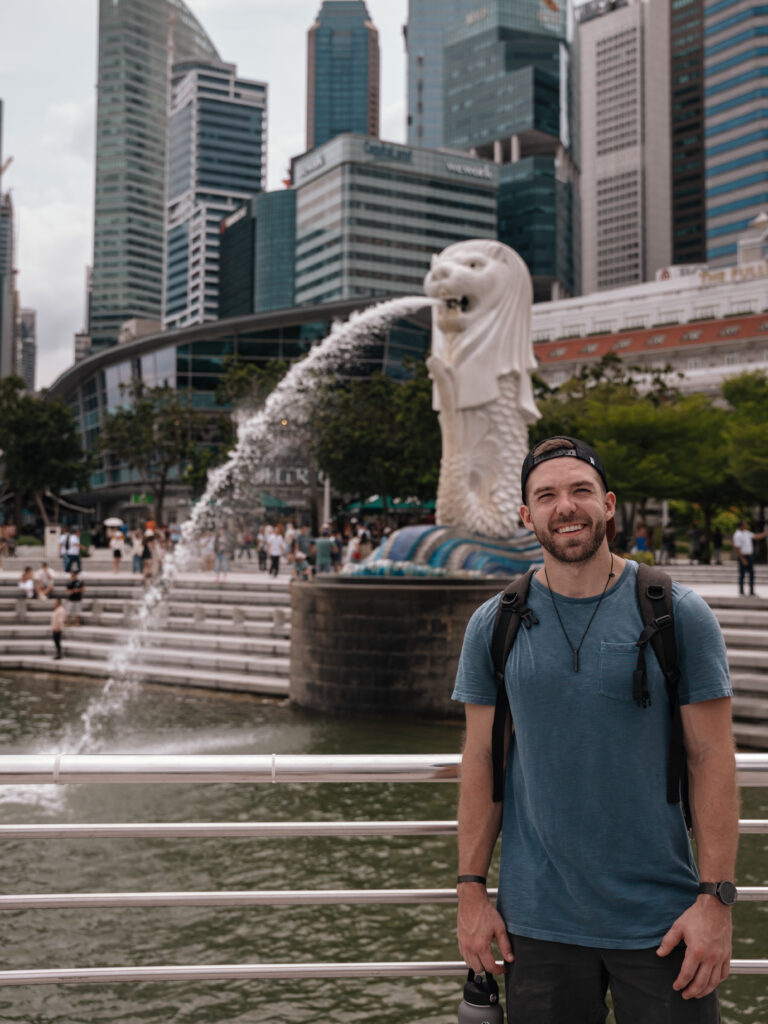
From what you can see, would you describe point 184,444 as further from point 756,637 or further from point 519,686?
point 519,686

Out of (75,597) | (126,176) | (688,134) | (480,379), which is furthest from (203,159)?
(480,379)

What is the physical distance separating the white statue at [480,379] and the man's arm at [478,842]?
11948mm

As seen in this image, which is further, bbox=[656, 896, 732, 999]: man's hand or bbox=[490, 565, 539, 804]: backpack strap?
bbox=[490, 565, 539, 804]: backpack strap

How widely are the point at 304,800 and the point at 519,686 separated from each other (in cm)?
626

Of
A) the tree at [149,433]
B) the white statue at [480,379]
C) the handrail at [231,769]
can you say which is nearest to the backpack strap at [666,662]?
the handrail at [231,769]

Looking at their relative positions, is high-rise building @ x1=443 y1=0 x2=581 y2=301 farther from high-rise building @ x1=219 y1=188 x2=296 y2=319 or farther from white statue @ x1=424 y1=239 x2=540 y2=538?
white statue @ x1=424 y1=239 x2=540 y2=538

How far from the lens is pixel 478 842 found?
2.01 meters

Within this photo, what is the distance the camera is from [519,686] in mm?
1946

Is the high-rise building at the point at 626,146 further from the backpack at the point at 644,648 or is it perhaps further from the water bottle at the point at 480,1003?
the water bottle at the point at 480,1003

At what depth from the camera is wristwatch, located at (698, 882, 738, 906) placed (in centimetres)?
180

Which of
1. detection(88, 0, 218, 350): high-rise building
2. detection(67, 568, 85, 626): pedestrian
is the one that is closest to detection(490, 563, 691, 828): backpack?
detection(67, 568, 85, 626): pedestrian

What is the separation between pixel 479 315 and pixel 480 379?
1.01 meters

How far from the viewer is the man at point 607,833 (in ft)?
6.05

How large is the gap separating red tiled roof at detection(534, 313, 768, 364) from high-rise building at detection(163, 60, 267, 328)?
369 ft
